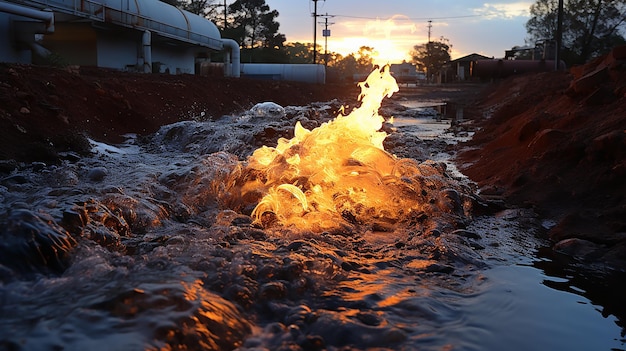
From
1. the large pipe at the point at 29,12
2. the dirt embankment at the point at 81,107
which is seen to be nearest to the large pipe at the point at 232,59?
the dirt embankment at the point at 81,107

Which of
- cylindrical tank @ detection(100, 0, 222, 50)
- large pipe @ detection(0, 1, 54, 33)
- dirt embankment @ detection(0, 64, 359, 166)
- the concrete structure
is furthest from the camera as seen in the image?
cylindrical tank @ detection(100, 0, 222, 50)

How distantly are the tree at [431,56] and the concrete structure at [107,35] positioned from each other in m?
54.4

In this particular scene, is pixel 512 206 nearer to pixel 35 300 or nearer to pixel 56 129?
pixel 35 300

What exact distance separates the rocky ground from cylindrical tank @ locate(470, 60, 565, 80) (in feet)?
68.8

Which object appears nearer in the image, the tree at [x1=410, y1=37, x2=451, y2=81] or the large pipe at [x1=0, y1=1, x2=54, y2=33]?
the large pipe at [x1=0, y1=1, x2=54, y2=33]

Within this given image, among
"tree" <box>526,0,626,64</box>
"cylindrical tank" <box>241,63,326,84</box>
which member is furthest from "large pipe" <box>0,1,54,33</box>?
"tree" <box>526,0,626,64</box>

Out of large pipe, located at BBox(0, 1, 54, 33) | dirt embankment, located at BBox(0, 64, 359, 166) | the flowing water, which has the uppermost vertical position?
large pipe, located at BBox(0, 1, 54, 33)

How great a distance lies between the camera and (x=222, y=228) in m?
4.41

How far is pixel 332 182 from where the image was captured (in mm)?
5637

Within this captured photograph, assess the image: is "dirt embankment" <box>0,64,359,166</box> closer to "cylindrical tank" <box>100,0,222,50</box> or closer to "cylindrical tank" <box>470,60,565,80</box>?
"cylindrical tank" <box>100,0,222,50</box>

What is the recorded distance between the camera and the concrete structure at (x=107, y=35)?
16.2m

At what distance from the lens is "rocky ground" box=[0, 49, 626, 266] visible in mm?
4781

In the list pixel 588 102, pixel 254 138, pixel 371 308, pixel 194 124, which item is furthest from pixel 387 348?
pixel 194 124

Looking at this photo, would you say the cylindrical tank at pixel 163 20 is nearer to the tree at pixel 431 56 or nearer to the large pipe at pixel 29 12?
the large pipe at pixel 29 12
